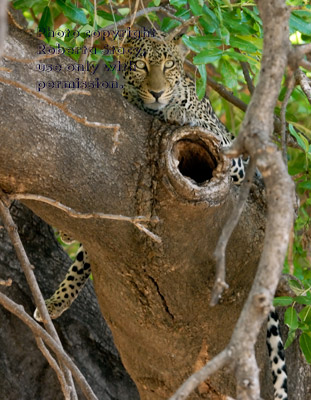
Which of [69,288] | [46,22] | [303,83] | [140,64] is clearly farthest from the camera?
[140,64]

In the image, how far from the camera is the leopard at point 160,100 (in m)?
3.71

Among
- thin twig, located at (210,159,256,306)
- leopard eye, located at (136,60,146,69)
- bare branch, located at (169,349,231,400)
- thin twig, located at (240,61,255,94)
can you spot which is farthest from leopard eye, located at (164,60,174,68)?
bare branch, located at (169,349,231,400)

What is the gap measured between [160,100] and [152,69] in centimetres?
26

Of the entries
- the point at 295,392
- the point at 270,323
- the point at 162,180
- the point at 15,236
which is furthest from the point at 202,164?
the point at 295,392

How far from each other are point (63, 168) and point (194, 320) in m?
0.91

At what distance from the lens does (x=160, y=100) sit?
12.7ft

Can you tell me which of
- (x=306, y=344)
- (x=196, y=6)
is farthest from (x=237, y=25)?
(x=306, y=344)

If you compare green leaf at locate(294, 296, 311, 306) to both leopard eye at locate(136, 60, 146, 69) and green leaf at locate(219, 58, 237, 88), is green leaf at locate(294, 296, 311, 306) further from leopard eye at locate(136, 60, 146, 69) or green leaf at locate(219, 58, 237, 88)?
leopard eye at locate(136, 60, 146, 69)

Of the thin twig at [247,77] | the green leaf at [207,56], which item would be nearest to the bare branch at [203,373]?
the green leaf at [207,56]

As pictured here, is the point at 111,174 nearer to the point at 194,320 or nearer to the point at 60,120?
the point at 60,120

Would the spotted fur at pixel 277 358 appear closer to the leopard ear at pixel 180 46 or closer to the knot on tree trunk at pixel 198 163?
the knot on tree trunk at pixel 198 163

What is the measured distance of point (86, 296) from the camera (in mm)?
4156

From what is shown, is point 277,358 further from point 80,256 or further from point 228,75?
point 228,75

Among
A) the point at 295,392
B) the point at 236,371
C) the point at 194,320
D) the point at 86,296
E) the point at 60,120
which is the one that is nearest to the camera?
the point at 236,371
